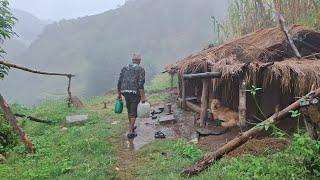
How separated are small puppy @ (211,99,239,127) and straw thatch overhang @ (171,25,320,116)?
26cm

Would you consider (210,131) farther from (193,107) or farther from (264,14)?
(264,14)

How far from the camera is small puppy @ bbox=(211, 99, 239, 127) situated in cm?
1102

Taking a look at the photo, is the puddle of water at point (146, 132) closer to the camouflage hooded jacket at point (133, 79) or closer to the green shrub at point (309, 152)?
the camouflage hooded jacket at point (133, 79)

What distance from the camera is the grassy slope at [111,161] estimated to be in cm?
609

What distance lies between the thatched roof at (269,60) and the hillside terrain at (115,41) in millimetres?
30205

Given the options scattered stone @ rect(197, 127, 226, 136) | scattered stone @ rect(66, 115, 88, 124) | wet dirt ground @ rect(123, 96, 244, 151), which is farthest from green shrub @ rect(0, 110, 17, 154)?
scattered stone @ rect(197, 127, 226, 136)

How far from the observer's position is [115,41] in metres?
53.6

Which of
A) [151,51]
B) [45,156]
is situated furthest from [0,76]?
[151,51]

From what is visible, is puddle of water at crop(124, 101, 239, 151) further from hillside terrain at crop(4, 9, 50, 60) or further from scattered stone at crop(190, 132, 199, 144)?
hillside terrain at crop(4, 9, 50, 60)

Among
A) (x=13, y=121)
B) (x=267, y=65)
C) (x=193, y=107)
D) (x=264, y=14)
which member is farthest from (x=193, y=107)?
(x=264, y=14)

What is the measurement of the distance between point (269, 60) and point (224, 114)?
75.6 inches

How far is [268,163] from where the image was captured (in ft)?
20.6

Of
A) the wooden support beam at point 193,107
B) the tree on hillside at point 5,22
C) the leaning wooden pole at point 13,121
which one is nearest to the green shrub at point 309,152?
the leaning wooden pole at point 13,121

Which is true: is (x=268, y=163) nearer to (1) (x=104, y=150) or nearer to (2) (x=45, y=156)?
(1) (x=104, y=150)
